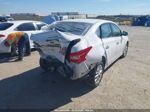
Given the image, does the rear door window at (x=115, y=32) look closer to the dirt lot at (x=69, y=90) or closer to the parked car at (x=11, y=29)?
the dirt lot at (x=69, y=90)

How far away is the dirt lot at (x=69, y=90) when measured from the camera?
3.68 m

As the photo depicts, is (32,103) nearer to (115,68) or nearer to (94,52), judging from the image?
(94,52)

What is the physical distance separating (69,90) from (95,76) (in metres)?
0.78

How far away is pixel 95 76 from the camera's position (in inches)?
170

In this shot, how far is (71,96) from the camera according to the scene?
404cm

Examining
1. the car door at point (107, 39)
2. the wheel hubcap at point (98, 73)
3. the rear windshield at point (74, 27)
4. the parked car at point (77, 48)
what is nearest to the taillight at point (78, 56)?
the parked car at point (77, 48)

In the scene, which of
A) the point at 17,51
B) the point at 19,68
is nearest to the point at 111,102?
the point at 19,68

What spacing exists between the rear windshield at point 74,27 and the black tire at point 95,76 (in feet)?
3.18

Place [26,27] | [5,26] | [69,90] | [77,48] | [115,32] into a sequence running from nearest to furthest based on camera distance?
[77,48] < [69,90] < [115,32] < [5,26] < [26,27]

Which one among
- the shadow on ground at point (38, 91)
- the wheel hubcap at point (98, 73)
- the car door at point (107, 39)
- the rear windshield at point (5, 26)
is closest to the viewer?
the shadow on ground at point (38, 91)

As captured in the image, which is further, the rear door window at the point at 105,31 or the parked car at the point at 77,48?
the rear door window at the point at 105,31

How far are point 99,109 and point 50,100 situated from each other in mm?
1138

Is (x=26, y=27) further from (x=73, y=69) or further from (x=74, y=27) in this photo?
(x=73, y=69)

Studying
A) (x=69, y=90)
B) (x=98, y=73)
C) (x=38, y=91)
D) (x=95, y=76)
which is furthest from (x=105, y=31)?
(x=38, y=91)
